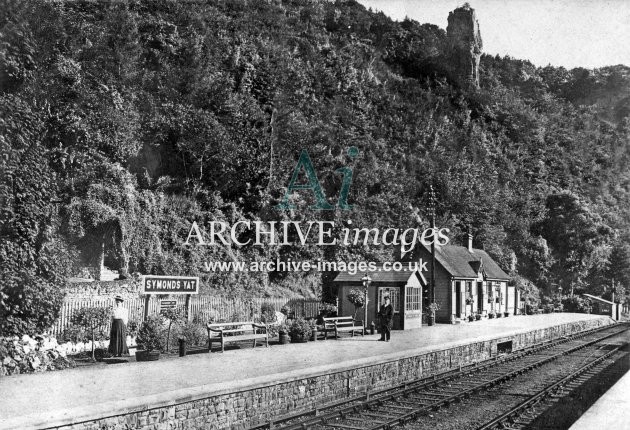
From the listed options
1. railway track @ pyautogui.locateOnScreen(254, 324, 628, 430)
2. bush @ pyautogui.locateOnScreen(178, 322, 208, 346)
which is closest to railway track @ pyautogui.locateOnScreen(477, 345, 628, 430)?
railway track @ pyautogui.locateOnScreen(254, 324, 628, 430)

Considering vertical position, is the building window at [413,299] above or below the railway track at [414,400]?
above

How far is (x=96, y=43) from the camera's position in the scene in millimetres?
29875

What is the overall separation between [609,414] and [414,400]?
5358mm

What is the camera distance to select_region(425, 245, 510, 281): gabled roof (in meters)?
33.0

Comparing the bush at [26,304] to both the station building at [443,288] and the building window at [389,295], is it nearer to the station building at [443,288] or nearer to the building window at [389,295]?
the station building at [443,288]

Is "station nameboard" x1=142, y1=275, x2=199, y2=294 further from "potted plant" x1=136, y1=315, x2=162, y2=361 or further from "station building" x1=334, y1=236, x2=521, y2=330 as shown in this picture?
"station building" x1=334, y1=236, x2=521, y2=330

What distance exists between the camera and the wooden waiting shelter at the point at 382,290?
23344 mm

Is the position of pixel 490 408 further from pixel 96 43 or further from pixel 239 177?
pixel 96 43

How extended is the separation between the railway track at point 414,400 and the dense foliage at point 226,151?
555 cm

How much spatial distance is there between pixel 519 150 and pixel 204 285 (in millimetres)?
59503

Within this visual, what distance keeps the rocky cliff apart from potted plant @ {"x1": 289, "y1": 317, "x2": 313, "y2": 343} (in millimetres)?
66347

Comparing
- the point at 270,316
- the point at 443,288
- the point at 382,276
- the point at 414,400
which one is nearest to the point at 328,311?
the point at 382,276

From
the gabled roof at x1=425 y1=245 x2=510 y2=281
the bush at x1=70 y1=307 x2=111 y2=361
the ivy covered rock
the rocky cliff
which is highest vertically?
the rocky cliff

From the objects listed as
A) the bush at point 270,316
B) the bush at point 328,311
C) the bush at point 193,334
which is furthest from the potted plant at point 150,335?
the bush at point 328,311
